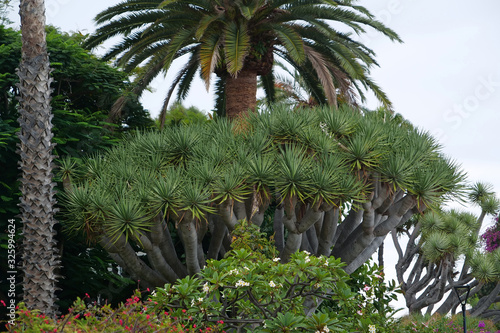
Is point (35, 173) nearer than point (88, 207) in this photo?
Yes

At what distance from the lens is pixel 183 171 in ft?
43.4

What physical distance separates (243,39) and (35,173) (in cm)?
550

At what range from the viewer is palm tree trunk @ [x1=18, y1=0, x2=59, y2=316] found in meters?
10.9

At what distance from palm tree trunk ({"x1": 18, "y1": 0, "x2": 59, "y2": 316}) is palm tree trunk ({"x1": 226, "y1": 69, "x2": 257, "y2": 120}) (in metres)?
5.55

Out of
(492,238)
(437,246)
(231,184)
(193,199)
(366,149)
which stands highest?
(492,238)

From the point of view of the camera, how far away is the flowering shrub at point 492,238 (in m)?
29.9

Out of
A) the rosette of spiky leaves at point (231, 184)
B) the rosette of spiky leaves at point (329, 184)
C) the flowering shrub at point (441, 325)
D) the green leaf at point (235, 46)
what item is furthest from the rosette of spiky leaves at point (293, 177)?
the flowering shrub at point (441, 325)

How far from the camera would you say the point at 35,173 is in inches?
429

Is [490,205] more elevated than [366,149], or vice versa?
[490,205]

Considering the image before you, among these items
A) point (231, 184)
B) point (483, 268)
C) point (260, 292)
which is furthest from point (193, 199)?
point (483, 268)

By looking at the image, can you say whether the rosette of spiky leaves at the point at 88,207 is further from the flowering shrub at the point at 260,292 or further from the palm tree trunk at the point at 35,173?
the flowering shrub at the point at 260,292

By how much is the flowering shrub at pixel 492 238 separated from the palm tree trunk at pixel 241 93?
63.3 ft

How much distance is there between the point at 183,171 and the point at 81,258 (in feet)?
14.1

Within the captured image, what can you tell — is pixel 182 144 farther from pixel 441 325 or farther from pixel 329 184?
pixel 441 325
